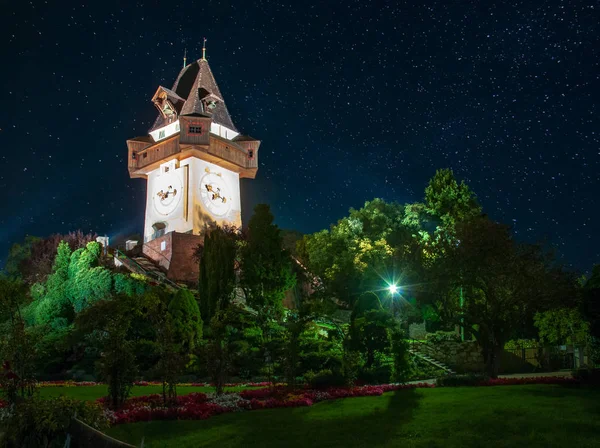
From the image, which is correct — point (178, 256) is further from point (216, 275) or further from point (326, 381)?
point (326, 381)

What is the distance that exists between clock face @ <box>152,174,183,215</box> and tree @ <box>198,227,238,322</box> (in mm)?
16634

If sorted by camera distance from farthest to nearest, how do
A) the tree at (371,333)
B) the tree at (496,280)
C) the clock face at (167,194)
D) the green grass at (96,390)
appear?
the clock face at (167,194) → the tree at (371,333) → the tree at (496,280) → the green grass at (96,390)

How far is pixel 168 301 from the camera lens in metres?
31.2

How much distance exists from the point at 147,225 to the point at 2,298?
130 feet

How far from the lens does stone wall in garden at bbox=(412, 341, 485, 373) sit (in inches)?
1158


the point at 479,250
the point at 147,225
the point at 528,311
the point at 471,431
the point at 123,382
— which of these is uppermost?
the point at 147,225

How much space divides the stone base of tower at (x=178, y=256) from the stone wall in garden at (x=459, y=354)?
1960 centimetres

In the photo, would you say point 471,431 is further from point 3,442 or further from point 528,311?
point 528,311

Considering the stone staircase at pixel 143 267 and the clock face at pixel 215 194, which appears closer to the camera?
the stone staircase at pixel 143 267

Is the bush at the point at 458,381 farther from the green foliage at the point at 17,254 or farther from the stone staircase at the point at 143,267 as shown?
the green foliage at the point at 17,254

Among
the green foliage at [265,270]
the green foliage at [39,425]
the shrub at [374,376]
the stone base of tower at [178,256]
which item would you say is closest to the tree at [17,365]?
the green foliage at [39,425]

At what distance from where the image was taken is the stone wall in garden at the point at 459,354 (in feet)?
96.5

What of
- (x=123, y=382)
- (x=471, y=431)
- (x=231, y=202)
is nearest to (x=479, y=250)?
(x=471, y=431)

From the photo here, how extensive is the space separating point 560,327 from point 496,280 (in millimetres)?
11801
